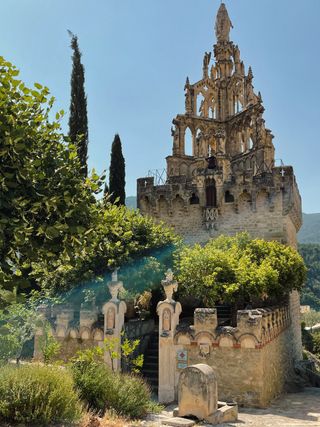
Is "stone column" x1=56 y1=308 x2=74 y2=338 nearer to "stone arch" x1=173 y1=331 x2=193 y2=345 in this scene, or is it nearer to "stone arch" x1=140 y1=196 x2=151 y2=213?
"stone arch" x1=173 y1=331 x2=193 y2=345

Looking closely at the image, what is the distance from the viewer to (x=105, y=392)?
8758mm

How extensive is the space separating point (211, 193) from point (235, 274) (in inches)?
377

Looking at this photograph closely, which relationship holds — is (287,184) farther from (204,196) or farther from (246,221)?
(204,196)

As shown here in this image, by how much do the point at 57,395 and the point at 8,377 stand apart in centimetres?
97

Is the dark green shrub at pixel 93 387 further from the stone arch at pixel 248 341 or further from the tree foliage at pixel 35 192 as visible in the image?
the stone arch at pixel 248 341

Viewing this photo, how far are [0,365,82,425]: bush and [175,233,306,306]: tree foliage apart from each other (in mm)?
8529

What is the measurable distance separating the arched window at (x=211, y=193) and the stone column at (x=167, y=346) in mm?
11013

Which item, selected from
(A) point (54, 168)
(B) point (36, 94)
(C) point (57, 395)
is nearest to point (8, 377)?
(C) point (57, 395)

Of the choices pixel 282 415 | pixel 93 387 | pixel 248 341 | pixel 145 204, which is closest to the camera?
pixel 93 387

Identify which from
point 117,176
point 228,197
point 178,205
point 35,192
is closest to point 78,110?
point 117,176

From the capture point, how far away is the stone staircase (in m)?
14.6

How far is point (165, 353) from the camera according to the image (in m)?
13.9

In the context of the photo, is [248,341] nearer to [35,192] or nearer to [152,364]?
[152,364]

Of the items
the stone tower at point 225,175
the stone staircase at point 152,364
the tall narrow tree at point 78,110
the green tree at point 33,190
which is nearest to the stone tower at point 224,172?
the stone tower at point 225,175
